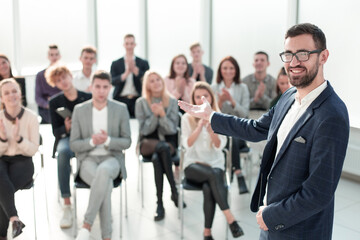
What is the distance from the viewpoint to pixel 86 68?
6.28 metres

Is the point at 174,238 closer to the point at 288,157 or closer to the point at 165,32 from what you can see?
the point at 288,157

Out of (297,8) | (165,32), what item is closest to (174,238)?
(297,8)

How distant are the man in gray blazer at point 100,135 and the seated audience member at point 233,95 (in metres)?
1.42

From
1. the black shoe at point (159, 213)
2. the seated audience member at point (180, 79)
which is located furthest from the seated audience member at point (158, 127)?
the seated audience member at point (180, 79)

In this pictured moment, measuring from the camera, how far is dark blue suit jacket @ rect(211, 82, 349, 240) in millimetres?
2008

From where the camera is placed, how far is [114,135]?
4.45 m

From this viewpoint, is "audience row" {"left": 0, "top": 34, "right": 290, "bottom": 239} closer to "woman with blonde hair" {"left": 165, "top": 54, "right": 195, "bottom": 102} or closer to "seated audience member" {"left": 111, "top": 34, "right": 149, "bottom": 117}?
"woman with blonde hair" {"left": 165, "top": 54, "right": 195, "bottom": 102}

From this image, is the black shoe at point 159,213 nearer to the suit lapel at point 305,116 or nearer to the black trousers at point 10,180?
the black trousers at point 10,180

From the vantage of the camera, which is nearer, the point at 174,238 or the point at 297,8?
the point at 174,238

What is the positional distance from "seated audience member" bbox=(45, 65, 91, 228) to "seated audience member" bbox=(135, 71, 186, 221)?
63cm

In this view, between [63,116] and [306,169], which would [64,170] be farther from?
[306,169]

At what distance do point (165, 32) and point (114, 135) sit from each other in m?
5.69

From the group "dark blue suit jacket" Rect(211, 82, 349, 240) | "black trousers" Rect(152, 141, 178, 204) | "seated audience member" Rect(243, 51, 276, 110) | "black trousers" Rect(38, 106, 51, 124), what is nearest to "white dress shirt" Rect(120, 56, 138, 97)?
"black trousers" Rect(38, 106, 51, 124)

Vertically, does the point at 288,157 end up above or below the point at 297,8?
below
